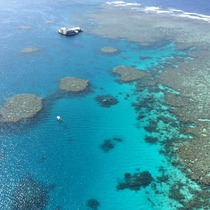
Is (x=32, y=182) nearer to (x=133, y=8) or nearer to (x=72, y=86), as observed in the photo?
(x=72, y=86)

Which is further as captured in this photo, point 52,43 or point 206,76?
point 52,43

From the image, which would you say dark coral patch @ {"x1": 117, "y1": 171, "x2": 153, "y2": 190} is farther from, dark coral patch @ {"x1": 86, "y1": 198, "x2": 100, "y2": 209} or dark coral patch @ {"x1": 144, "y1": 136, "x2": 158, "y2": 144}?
dark coral patch @ {"x1": 144, "y1": 136, "x2": 158, "y2": 144}

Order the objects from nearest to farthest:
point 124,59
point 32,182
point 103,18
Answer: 1. point 32,182
2. point 124,59
3. point 103,18

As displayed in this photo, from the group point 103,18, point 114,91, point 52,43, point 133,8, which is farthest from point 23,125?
point 133,8

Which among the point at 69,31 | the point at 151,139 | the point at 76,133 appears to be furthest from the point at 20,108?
the point at 69,31

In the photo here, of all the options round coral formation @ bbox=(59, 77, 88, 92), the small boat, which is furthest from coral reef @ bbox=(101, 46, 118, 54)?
round coral formation @ bbox=(59, 77, 88, 92)

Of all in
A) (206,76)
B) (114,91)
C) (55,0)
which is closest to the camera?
(114,91)
